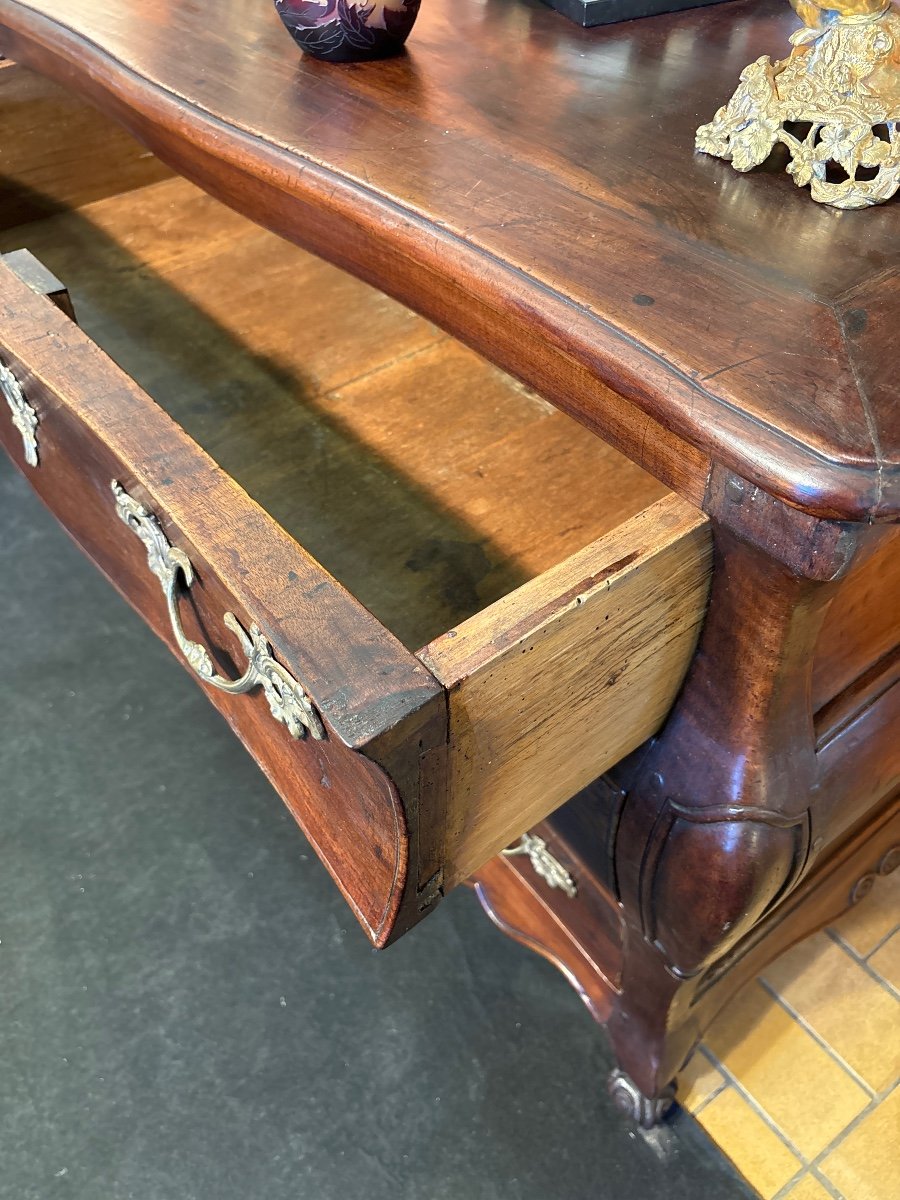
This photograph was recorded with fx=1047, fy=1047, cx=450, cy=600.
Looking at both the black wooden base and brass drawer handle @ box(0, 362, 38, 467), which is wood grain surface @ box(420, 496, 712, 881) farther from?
the black wooden base

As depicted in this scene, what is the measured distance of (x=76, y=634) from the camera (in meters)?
1.27

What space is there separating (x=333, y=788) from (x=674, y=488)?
0.21m

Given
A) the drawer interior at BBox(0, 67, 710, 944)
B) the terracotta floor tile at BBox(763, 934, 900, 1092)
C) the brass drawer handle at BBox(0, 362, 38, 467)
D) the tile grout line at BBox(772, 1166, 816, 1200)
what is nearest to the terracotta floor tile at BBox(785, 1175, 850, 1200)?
the tile grout line at BBox(772, 1166, 816, 1200)

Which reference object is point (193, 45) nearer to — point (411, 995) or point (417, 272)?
point (417, 272)

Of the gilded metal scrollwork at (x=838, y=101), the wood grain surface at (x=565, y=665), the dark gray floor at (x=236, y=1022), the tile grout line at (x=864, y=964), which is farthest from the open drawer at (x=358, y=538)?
the tile grout line at (x=864, y=964)

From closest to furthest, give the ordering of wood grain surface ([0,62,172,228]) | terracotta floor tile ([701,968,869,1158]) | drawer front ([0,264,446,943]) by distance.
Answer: drawer front ([0,264,446,943]) → terracotta floor tile ([701,968,869,1158]) → wood grain surface ([0,62,172,228])

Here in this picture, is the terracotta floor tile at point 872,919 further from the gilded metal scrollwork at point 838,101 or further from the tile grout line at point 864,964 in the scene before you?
the gilded metal scrollwork at point 838,101

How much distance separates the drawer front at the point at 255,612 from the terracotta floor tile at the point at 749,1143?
1.82 feet

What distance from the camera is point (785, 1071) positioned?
0.92 meters

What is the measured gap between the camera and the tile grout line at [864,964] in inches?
38.8

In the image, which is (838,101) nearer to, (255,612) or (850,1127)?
(255,612)

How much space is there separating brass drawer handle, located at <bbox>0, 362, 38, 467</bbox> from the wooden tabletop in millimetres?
195

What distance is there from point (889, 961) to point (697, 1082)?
0.24 metres

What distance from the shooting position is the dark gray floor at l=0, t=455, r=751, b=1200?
85 centimetres
